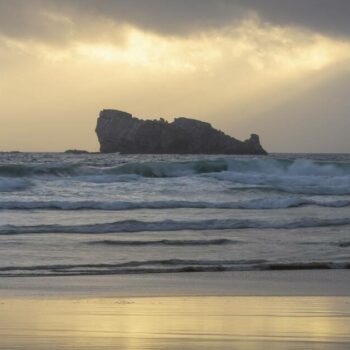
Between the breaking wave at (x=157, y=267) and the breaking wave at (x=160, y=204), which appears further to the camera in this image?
the breaking wave at (x=160, y=204)

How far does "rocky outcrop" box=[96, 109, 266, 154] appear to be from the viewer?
97.4m

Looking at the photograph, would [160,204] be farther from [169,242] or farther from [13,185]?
[169,242]

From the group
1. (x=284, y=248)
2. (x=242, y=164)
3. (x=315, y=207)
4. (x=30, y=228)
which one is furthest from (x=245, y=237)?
(x=242, y=164)

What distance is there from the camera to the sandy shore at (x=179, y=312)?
502 cm

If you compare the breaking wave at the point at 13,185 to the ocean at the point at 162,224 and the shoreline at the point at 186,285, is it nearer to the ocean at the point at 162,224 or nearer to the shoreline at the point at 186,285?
the ocean at the point at 162,224

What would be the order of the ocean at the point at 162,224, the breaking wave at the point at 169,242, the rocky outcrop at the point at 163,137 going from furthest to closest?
the rocky outcrop at the point at 163,137 → the breaking wave at the point at 169,242 → the ocean at the point at 162,224

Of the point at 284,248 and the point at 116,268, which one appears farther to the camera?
the point at 284,248

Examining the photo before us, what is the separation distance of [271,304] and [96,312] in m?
1.43

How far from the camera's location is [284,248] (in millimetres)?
11570

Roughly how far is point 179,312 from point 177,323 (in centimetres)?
57

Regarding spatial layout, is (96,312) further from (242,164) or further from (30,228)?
(242,164)

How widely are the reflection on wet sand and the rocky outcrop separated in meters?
90.0

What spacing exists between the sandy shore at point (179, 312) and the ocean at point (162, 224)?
3.15 feet

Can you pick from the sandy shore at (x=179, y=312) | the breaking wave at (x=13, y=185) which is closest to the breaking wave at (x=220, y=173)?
the breaking wave at (x=13, y=185)
